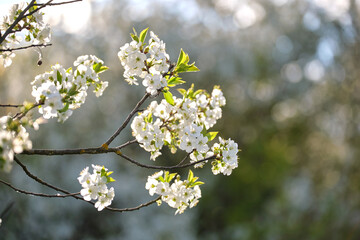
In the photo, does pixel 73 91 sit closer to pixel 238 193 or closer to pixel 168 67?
pixel 168 67

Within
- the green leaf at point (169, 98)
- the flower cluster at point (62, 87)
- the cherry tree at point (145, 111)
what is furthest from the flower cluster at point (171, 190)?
the flower cluster at point (62, 87)

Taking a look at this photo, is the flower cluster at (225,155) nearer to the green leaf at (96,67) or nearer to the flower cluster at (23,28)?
the green leaf at (96,67)

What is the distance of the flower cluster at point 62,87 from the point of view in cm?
112

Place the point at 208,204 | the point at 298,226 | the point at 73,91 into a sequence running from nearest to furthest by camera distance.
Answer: the point at 73,91, the point at 298,226, the point at 208,204

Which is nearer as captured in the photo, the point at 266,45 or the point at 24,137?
the point at 24,137

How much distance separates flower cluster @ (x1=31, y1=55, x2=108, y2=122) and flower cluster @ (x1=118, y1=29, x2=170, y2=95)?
102 millimetres

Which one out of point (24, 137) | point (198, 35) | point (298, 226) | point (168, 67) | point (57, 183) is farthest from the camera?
point (198, 35)

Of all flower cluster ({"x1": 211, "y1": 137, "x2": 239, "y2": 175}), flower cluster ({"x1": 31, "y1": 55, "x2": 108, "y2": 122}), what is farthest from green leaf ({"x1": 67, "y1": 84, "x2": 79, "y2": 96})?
flower cluster ({"x1": 211, "y1": 137, "x2": 239, "y2": 175})

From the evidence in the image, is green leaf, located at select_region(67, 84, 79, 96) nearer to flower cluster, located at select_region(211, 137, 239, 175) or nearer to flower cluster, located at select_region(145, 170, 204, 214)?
flower cluster, located at select_region(145, 170, 204, 214)

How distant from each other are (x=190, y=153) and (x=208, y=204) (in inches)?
258

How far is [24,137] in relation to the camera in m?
0.97

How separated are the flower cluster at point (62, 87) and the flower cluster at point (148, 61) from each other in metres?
0.10

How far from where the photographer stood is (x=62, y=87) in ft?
3.96

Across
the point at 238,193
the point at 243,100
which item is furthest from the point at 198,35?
the point at 238,193
